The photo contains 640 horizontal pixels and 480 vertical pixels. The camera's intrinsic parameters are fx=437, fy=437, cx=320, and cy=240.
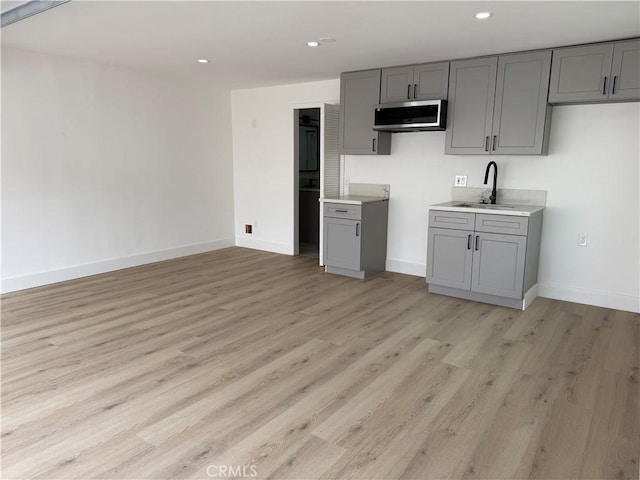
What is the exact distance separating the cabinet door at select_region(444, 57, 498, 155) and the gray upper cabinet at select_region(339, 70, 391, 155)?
0.80 meters

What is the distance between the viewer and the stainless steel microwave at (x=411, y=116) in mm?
4242

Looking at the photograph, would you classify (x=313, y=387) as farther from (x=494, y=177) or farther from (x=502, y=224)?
(x=494, y=177)

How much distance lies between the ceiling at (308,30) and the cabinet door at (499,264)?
168 centimetres

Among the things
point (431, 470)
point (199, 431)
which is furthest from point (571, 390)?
point (199, 431)

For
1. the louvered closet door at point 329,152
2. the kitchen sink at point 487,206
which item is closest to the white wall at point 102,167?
the louvered closet door at point 329,152

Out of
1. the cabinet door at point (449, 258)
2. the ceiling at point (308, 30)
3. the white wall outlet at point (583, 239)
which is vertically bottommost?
the cabinet door at point (449, 258)

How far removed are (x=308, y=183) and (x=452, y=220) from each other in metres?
3.26

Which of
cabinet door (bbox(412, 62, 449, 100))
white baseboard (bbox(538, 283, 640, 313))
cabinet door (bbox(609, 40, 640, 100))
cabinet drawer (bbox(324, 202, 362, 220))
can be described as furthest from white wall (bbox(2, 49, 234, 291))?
cabinet door (bbox(609, 40, 640, 100))

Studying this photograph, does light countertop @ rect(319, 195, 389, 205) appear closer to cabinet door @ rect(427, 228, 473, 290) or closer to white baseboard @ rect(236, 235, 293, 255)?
cabinet door @ rect(427, 228, 473, 290)

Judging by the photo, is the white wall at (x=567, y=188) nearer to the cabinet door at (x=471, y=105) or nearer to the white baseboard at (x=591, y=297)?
the white baseboard at (x=591, y=297)

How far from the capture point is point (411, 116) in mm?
4391

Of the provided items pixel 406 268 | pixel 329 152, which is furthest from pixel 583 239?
pixel 329 152

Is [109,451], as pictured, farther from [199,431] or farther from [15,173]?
[15,173]

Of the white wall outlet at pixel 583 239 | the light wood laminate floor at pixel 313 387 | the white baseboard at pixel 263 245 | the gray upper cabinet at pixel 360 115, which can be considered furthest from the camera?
the white baseboard at pixel 263 245
